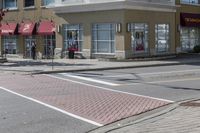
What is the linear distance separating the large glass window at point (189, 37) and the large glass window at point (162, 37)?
3469mm

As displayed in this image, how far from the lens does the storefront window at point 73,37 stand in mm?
42906

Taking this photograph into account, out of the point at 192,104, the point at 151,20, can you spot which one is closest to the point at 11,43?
the point at 151,20

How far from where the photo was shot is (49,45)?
157ft

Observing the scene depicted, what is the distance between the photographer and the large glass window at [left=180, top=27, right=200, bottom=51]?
47469mm

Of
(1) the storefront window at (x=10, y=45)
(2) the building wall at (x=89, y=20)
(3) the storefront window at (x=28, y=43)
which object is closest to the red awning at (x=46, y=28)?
(2) the building wall at (x=89, y=20)

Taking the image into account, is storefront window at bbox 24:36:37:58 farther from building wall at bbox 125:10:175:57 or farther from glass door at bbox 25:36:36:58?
building wall at bbox 125:10:175:57

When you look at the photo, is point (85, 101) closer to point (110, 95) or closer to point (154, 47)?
point (110, 95)

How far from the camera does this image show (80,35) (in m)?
42.8

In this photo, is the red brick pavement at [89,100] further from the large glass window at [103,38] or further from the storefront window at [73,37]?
the storefront window at [73,37]

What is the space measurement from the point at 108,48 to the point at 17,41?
1468 centimetres

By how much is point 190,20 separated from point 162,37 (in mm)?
5376

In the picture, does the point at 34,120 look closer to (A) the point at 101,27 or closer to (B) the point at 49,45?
(A) the point at 101,27

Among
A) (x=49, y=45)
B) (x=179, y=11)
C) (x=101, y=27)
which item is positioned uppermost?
(x=179, y=11)

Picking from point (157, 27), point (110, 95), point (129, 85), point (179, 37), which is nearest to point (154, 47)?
point (157, 27)
